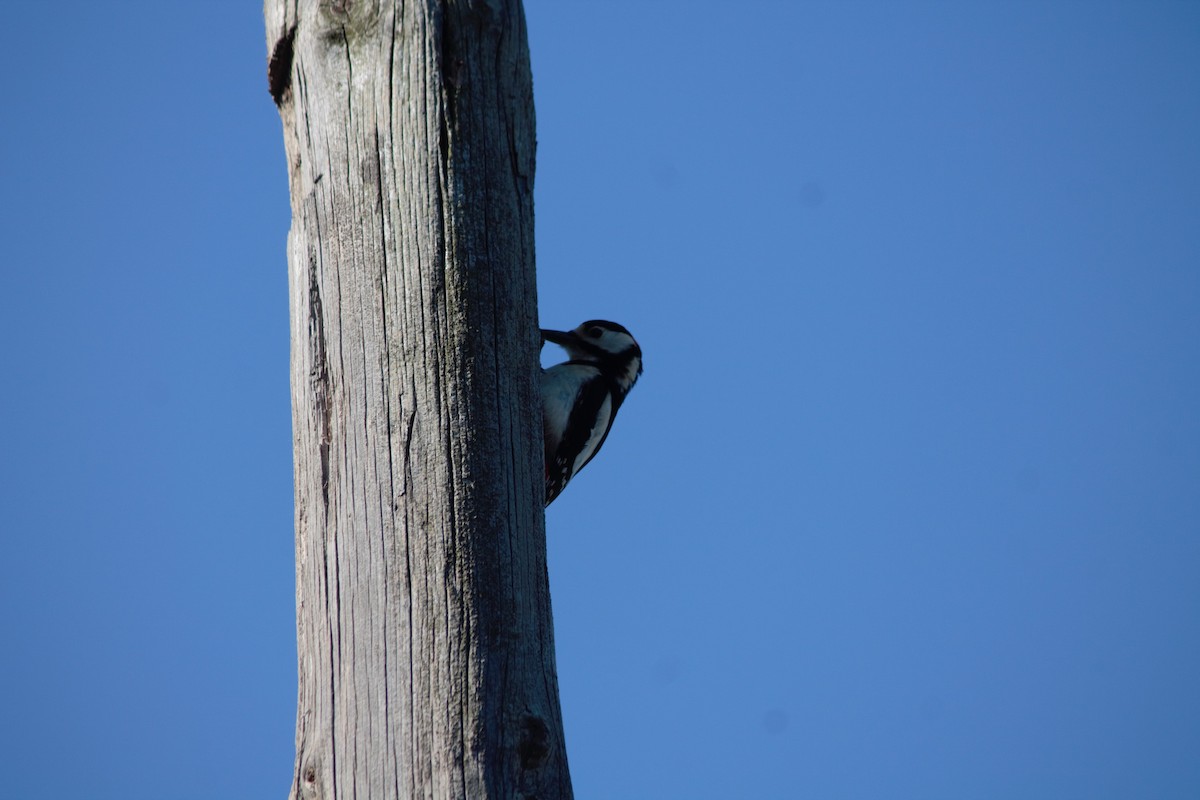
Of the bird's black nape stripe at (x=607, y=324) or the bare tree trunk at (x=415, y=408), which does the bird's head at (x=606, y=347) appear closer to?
the bird's black nape stripe at (x=607, y=324)

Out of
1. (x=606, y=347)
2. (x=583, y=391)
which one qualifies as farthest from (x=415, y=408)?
(x=606, y=347)

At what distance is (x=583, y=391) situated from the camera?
202 inches

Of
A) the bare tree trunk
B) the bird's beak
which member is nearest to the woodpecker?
the bird's beak

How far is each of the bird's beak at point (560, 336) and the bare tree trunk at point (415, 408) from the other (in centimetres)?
283

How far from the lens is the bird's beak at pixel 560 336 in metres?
5.64

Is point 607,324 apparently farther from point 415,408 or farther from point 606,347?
point 415,408

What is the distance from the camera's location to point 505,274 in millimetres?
2656

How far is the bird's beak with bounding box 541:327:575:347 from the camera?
222 inches

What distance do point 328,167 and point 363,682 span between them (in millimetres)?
1047

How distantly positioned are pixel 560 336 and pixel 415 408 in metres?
3.21

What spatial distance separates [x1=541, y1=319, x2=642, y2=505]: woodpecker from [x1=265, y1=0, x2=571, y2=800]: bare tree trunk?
6.74 ft

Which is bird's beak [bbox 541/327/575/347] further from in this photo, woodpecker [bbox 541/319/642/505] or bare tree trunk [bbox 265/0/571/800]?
bare tree trunk [bbox 265/0/571/800]

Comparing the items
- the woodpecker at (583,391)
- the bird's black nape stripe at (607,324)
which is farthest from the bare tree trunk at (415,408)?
the bird's black nape stripe at (607,324)

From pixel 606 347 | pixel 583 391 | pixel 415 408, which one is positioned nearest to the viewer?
pixel 415 408
